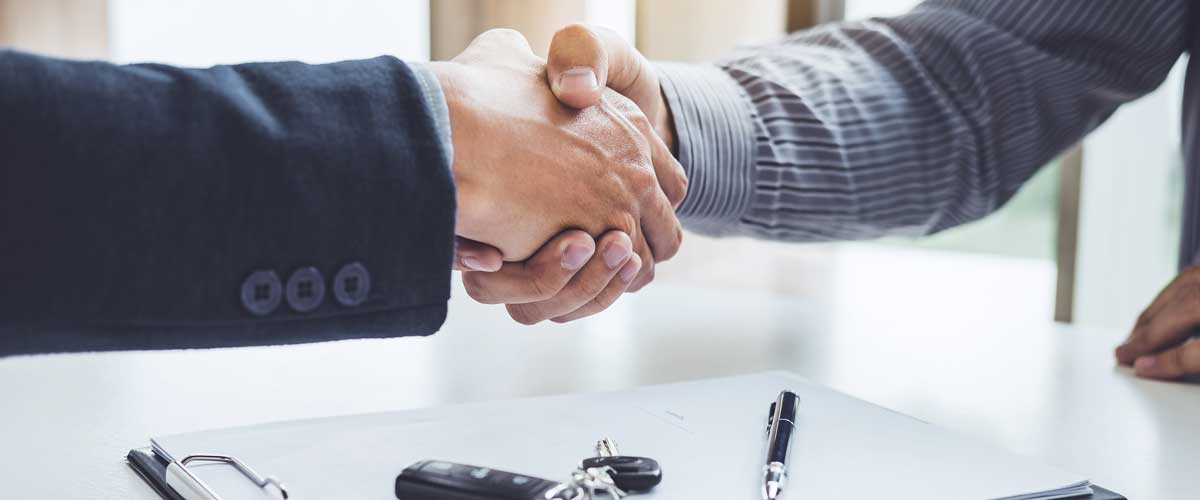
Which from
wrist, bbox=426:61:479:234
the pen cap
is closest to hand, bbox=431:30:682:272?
wrist, bbox=426:61:479:234

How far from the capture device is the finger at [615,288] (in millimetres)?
774

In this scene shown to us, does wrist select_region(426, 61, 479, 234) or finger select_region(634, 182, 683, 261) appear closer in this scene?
wrist select_region(426, 61, 479, 234)

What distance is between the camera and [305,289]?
0.53 m

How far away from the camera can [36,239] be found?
45cm

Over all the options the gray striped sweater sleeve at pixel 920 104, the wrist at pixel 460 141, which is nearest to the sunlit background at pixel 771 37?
the gray striped sweater sleeve at pixel 920 104

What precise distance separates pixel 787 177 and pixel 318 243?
1.96ft

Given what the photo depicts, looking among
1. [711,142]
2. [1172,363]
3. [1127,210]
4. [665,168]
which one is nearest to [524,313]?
[665,168]

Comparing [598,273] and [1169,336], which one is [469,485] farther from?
[1169,336]

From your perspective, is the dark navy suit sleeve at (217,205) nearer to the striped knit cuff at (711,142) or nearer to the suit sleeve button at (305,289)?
the suit sleeve button at (305,289)

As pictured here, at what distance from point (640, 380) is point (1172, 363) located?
0.42 metres

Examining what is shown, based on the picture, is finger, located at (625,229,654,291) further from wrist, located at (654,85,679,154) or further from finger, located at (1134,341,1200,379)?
finger, located at (1134,341,1200,379)

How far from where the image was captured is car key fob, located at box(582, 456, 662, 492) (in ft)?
1.53

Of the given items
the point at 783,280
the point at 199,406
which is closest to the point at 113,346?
the point at 199,406

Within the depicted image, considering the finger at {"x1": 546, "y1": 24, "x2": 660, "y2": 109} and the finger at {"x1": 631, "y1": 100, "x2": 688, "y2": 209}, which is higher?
the finger at {"x1": 546, "y1": 24, "x2": 660, "y2": 109}
